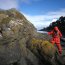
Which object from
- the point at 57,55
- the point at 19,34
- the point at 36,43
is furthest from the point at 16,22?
the point at 57,55

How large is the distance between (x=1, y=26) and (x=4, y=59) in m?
2.41

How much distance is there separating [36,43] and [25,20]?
2025mm

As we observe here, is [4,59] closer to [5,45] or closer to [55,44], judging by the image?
[5,45]

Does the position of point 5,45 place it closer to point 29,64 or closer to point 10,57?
point 10,57

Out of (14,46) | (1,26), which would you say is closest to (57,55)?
(14,46)

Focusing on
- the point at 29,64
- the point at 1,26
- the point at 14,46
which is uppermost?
the point at 1,26

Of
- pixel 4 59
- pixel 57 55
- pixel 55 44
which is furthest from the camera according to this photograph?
pixel 55 44

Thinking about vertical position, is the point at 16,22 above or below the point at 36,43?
above

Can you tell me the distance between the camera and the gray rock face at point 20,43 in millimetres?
17312

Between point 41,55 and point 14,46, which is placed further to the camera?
point 41,55

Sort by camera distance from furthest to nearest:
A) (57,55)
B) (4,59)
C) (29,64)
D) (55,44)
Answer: (55,44), (57,55), (29,64), (4,59)

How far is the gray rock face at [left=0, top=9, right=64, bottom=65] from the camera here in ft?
56.8

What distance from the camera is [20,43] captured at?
1844cm

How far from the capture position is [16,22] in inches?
722
